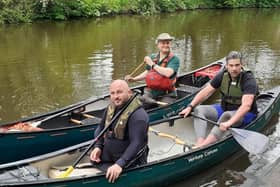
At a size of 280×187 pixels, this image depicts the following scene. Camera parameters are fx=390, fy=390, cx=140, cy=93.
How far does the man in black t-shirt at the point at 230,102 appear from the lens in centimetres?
518

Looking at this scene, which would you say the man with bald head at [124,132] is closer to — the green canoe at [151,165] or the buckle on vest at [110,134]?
the buckle on vest at [110,134]

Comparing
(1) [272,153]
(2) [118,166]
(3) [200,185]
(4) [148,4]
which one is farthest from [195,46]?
(4) [148,4]

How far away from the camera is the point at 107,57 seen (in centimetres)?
1261

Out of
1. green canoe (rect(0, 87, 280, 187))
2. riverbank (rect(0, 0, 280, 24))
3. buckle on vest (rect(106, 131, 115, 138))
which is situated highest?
riverbank (rect(0, 0, 280, 24))

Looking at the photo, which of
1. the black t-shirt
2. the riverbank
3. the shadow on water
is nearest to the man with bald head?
the shadow on water

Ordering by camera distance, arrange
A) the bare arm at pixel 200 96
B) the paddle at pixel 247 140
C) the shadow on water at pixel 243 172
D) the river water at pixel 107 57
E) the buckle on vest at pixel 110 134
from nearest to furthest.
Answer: the buckle on vest at pixel 110 134 → the paddle at pixel 247 140 → the shadow on water at pixel 243 172 → the bare arm at pixel 200 96 → the river water at pixel 107 57

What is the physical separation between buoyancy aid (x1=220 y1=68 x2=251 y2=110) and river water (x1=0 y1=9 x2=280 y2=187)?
0.94 metres

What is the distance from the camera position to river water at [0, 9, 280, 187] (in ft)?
20.0

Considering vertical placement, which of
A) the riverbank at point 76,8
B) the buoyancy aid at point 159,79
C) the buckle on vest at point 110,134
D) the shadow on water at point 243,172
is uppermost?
the riverbank at point 76,8

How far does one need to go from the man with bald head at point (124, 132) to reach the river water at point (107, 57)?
4.38 feet

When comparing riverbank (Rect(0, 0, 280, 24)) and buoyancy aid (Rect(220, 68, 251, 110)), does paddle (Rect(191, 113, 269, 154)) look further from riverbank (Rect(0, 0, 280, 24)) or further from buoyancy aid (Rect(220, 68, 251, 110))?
riverbank (Rect(0, 0, 280, 24))

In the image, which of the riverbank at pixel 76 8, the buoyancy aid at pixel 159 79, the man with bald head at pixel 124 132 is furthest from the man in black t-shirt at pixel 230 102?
the riverbank at pixel 76 8

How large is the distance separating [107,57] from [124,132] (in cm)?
861

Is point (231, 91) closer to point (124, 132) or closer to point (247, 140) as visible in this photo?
point (247, 140)
